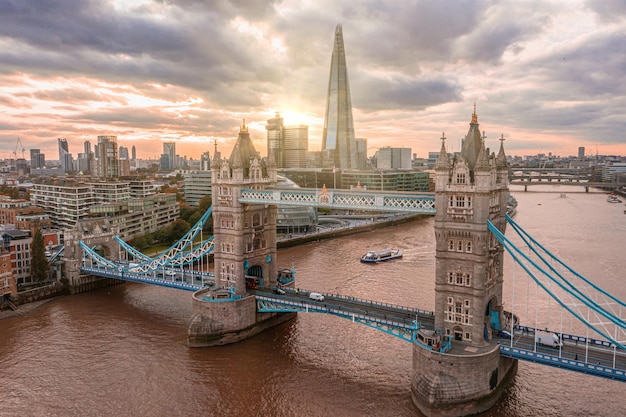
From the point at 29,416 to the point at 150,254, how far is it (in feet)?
153

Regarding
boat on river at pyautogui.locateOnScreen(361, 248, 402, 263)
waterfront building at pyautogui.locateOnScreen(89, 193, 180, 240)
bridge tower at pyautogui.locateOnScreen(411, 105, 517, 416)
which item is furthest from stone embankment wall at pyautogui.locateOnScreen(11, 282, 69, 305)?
bridge tower at pyautogui.locateOnScreen(411, 105, 517, 416)

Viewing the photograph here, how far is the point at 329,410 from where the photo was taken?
31.5 m

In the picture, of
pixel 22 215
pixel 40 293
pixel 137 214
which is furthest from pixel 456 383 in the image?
pixel 22 215

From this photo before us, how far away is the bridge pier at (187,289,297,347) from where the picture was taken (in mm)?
41188

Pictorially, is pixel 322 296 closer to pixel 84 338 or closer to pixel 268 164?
pixel 268 164

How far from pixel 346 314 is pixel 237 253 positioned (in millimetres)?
11630

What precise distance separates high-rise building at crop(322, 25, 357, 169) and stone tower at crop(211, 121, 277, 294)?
444ft

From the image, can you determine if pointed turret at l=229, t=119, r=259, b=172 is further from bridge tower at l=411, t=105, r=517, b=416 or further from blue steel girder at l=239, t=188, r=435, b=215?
bridge tower at l=411, t=105, r=517, b=416

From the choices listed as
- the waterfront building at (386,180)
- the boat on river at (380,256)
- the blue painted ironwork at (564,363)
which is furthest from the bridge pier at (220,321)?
the waterfront building at (386,180)

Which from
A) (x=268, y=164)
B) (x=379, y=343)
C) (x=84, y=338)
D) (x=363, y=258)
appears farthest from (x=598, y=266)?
(x=84, y=338)

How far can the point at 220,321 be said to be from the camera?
41.5 metres

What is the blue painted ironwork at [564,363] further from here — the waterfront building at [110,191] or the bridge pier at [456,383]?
the waterfront building at [110,191]

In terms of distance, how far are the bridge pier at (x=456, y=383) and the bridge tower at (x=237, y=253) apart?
17525mm

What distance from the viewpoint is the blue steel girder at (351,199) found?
112ft
